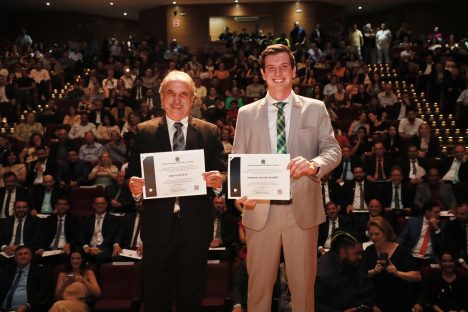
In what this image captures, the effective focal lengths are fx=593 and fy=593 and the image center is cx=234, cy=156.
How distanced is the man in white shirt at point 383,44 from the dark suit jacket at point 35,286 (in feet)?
48.9

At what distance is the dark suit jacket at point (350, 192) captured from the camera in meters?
8.77

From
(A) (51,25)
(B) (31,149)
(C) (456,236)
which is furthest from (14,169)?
(A) (51,25)

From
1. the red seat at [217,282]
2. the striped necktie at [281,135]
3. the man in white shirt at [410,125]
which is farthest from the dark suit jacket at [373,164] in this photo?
the striped necktie at [281,135]

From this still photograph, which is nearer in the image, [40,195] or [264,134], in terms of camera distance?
[264,134]

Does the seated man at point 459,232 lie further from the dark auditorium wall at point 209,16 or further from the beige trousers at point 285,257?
the dark auditorium wall at point 209,16

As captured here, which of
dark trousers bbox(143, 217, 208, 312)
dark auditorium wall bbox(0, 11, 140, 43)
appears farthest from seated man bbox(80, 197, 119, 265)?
dark auditorium wall bbox(0, 11, 140, 43)

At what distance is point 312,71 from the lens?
1499 centimetres

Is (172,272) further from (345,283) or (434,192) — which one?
(434,192)

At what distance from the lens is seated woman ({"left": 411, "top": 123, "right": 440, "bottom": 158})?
10.4 m

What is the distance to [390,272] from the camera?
19.2 feet

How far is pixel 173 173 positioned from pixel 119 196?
6278mm

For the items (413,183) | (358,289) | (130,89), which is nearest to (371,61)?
(130,89)

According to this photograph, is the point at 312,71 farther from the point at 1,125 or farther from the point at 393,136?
the point at 1,125

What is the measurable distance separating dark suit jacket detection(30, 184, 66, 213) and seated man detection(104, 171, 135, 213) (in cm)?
69
